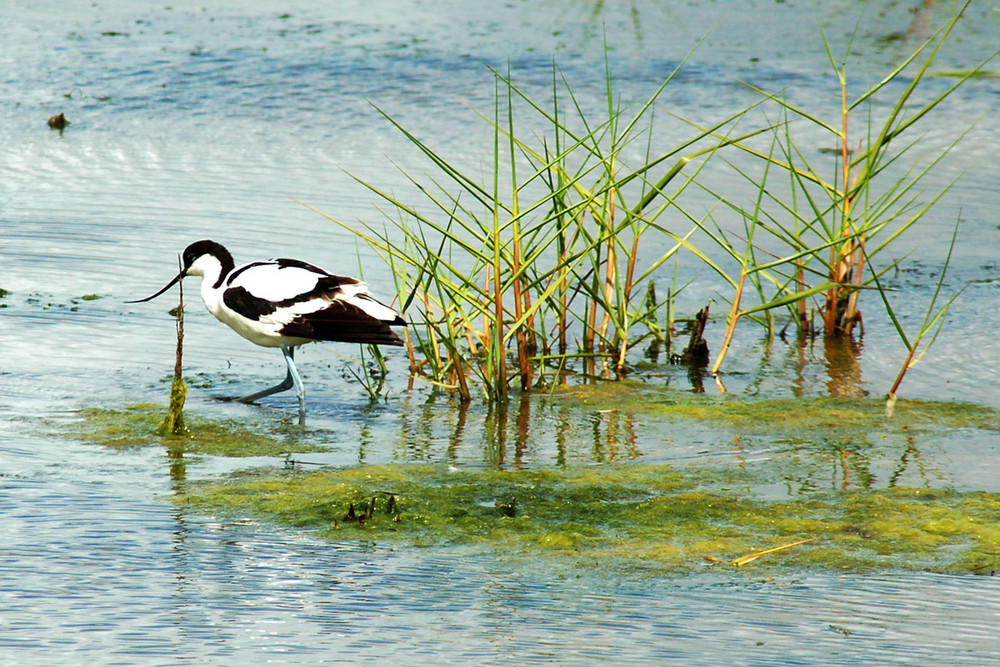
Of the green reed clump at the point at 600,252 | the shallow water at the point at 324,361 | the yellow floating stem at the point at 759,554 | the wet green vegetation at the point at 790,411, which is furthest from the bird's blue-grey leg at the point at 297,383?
the yellow floating stem at the point at 759,554

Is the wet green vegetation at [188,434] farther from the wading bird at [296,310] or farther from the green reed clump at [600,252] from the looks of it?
the green reed clump at [600,252]

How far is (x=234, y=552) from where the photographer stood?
3973 millimetres

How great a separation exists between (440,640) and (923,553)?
1529mm

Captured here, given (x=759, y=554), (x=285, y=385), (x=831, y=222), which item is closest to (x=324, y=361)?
(x=285, y=385)

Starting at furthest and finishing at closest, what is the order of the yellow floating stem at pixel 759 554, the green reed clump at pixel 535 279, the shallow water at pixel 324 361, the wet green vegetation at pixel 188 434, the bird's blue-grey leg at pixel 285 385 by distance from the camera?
the bird's blue-grey leg at pixel 285 385 → the green reed clump at pixel 535 279 → the wet green vegetation at pixel 188 434 → the yellow floating stem at pixel 759 554 → the shallow water at pixel 324 361

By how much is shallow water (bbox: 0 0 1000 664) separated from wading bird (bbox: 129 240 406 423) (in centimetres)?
27

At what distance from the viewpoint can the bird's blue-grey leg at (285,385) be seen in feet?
18.5

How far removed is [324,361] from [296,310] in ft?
2.55

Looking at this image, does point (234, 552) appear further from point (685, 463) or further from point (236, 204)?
point (236, 204)

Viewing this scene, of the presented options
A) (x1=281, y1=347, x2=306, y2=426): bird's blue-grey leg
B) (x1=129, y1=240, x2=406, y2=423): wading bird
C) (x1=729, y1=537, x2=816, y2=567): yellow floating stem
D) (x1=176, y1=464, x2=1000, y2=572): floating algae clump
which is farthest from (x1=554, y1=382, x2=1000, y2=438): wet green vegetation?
(x1=729, y1=537, x2=816, y2=567): yellow floating stem

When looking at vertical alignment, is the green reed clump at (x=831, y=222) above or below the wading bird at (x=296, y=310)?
above

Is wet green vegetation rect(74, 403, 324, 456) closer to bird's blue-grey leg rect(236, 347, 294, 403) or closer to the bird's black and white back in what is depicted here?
bird's blue-grey leg rect(236, 347, 294, 403)

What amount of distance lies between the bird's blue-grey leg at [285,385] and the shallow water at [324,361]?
0.24 feet

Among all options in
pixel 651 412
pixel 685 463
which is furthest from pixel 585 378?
pixel 685 463
